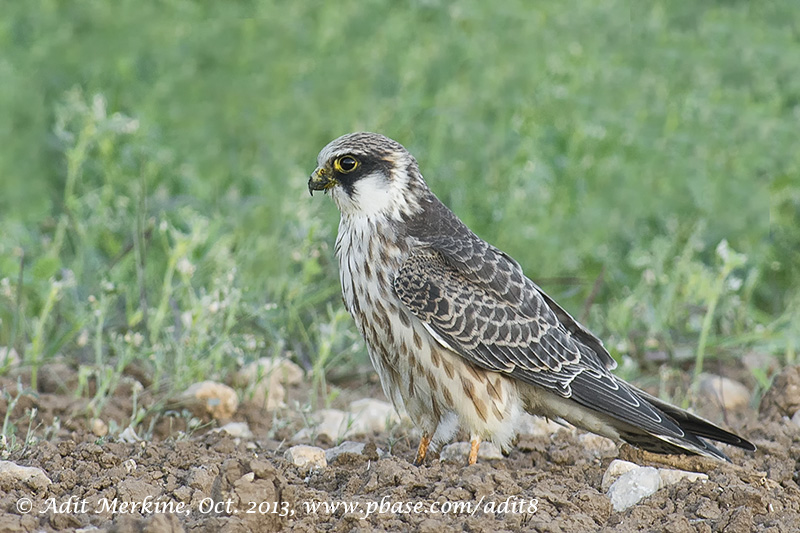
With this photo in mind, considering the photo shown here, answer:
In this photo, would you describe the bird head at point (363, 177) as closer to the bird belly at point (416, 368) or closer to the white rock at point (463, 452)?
the bird belly at point (416, 368)

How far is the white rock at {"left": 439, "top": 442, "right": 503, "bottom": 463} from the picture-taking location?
4516 mm

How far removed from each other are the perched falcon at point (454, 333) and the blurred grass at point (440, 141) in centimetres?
130

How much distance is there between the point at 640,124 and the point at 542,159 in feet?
3.63

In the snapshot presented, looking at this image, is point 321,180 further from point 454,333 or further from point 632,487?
point 632,487

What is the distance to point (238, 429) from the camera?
4.76 meters

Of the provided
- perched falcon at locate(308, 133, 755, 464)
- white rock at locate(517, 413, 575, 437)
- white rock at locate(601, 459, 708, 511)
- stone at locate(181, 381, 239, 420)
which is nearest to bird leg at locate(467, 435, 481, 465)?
perched falcon at locate(308, 133, 755, 464)

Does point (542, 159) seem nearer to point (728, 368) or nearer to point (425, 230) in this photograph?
point (728, 368)

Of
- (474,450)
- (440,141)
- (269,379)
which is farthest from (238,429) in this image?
(440,141)

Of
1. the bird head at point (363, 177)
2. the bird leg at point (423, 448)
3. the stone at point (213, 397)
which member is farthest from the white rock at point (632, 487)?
the stone at point (213, 397)

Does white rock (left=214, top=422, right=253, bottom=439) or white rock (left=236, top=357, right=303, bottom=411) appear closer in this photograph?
white rock (left=214, top=422, right=253, bottom=439)

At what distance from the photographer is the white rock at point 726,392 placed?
560 centimetres

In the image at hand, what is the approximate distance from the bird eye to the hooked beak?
53 mm

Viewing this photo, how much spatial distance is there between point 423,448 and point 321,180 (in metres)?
1.22

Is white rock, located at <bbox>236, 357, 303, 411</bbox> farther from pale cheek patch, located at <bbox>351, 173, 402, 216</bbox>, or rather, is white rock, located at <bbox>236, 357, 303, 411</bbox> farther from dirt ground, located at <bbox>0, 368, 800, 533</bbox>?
pale cheek patch, located at <bbox>351, 173, 402, 216</bbox>
